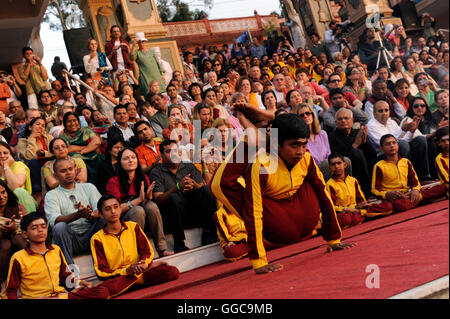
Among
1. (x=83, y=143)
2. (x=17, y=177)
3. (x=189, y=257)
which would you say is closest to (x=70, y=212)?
(x=17, y=177)

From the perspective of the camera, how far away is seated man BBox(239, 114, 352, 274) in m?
2.70

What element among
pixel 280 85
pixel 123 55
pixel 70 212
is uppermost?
pixel 123 55

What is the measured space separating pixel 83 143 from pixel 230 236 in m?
1.99

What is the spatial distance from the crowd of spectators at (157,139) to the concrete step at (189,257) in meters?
0.08

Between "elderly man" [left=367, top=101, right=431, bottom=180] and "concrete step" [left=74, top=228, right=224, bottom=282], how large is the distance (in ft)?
7.42

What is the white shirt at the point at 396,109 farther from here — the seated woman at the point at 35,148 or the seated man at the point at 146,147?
the seated woman at the point at 35,148

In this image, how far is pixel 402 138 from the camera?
5.73 m

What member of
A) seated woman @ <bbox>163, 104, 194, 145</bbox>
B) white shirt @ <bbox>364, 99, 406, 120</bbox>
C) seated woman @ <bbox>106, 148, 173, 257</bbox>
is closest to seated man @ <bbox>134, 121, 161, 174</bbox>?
seated woman @ <bbox>163, 104, 194, 145</bbox>

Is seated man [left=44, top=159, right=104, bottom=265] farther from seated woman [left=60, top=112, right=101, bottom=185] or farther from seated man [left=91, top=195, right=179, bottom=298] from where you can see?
seated woman [left=60, top=112, right=101, bottom=185]

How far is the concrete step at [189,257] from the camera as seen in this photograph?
4055 millimetres

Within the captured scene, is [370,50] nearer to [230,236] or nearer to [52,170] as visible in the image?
[230,236]

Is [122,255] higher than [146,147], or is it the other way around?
[146,147]

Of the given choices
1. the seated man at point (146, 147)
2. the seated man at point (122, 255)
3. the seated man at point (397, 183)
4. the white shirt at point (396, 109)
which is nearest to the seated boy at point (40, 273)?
Answer: the seated man at point (122, 255)

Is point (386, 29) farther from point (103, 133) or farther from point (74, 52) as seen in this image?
point (103, 133)
